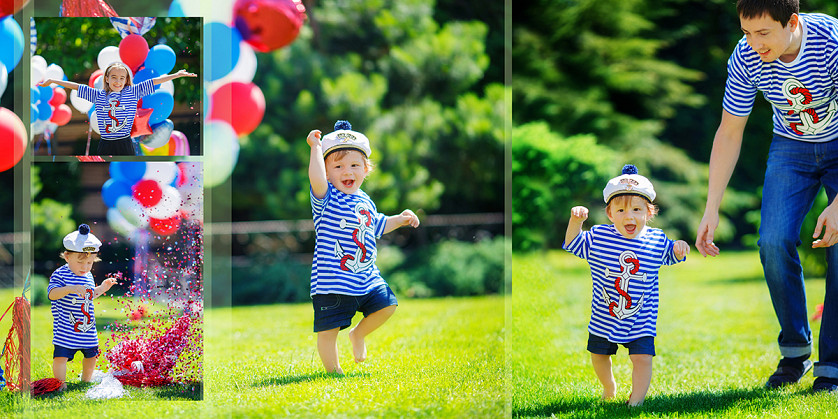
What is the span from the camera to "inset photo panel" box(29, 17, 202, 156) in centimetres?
309

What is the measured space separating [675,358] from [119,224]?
289cm

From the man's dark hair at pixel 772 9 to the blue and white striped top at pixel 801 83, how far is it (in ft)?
0.52

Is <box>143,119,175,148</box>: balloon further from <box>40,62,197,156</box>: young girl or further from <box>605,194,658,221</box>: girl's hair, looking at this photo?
<box>605,194,658,221</box>: girl's hair

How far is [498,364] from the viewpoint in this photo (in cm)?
359

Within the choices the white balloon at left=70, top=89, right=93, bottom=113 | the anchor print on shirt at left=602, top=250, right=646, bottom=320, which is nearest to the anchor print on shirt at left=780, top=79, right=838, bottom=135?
the anchor print on shirt at left=602, top=250, right=646, bottom=320

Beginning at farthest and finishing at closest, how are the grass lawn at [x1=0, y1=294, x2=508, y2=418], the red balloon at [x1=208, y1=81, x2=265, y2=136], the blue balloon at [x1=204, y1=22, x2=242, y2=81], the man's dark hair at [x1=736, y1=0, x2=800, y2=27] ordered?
the red balloon at [x1=208, y1=81, x2=265, y2=136] → the blue balloon at [x1=204, y1=22, x2=242, y2=81] → the grass lawn at [x1=0, y1=294, x2=508, y2=418] → the man's dark hair at [x1=736, y1=0, x2=800, y2=27]

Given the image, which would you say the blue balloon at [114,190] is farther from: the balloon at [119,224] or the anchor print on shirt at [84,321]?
the anchor print on shirt at [84,321]

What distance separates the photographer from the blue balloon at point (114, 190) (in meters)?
3.10

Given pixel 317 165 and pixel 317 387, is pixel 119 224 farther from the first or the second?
pixel 317 387

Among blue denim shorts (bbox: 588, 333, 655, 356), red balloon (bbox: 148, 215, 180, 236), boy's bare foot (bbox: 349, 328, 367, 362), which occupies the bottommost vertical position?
boy's bare foot (bbox: 349, 328, 367, 362)

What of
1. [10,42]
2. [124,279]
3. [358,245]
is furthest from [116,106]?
[358,245]

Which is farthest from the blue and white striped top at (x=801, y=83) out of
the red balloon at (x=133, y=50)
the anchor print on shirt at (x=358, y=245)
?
the red balloon at (x=133, y=50)

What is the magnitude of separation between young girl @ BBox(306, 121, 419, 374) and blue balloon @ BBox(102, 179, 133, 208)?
0.73 meters

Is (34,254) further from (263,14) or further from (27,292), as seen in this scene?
(263,14)
